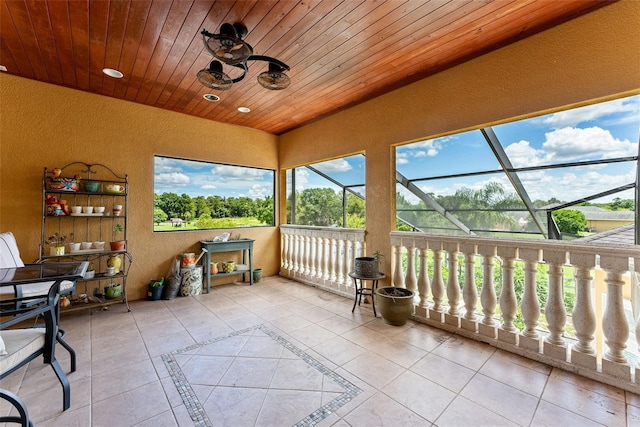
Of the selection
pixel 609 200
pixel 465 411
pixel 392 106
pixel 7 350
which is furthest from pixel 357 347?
pixel 609 200

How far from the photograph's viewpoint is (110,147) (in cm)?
343

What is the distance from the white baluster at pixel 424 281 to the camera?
2.82 m

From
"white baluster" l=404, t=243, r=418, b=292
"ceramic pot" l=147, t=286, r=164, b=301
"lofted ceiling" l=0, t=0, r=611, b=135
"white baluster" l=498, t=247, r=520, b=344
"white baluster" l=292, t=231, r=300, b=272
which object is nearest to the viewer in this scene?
"lofted ceiling" l=0, t=0, r=611, b=135

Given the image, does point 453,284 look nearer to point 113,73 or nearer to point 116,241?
point 116,241

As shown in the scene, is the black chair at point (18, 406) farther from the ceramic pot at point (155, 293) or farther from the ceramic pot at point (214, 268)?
the ceramic pot at point (214, 268)

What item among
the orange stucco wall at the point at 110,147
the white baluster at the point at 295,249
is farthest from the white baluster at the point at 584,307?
the orange stucco wall at the point at 110,147

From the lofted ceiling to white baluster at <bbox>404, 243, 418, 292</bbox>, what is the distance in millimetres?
1955

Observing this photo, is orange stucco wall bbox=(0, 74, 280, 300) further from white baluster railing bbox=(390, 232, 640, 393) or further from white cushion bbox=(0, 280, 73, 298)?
white baluster railing bbox=(390, 232, 640, 393)

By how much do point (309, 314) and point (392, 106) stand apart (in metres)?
2.70

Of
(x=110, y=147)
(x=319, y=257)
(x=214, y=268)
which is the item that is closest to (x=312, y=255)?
(x=319, y=257)

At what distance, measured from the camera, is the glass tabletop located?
159cm

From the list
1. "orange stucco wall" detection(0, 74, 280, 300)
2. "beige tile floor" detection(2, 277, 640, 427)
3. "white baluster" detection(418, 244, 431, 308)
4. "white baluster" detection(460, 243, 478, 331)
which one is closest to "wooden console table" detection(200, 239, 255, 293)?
"orange stucco wall" detection(0, 74, 280, 300)

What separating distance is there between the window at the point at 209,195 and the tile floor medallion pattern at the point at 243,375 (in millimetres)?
2296

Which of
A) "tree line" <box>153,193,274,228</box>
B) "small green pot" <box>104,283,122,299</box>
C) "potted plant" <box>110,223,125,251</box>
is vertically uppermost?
"tree line" <box>153,193,274,228</box>
